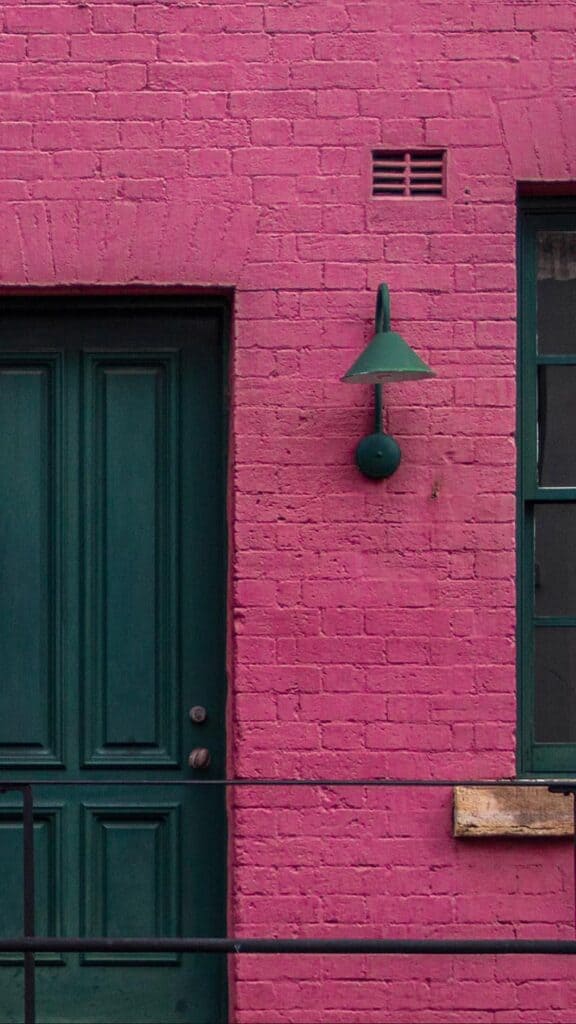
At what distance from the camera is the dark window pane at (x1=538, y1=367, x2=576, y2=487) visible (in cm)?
468

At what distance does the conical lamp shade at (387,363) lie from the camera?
421 centimetres

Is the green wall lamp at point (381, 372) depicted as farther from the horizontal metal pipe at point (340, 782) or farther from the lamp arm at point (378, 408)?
the horizontal metal pipe at point (340, 782)

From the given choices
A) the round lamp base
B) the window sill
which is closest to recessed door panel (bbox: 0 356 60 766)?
the round lamp base

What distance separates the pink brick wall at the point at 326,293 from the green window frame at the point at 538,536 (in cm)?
14

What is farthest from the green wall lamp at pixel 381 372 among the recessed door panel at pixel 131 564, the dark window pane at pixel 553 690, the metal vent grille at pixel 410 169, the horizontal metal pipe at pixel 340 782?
the horizontal metal pipe at pixel 340 782

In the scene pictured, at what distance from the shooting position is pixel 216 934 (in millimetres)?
4688

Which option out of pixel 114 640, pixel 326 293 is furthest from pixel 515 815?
pixel 326 293

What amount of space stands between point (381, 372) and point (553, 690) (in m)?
1.38

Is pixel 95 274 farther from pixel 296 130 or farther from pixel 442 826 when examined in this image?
pixel 442 826

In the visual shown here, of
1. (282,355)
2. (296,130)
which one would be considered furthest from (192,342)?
(296,130)

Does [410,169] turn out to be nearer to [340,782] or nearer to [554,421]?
[554,421]

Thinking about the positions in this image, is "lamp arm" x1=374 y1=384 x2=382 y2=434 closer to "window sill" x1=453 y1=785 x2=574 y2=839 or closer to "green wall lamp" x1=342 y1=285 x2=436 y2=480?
"green wall lamp" x1=342 y1=285 x2=436 y2=480

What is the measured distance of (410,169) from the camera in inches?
179

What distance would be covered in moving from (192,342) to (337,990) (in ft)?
7.95
